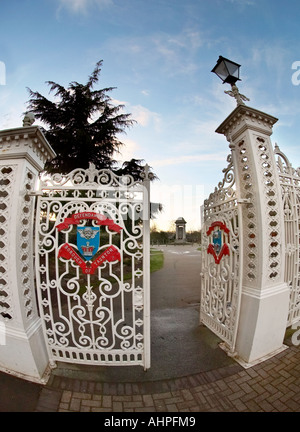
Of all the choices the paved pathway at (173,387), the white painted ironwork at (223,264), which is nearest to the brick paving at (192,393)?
the paved pathway at (173,387)

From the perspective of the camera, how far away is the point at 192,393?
2385mm

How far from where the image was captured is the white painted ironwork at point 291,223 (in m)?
3.44

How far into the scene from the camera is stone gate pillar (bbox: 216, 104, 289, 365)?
2.93 meters

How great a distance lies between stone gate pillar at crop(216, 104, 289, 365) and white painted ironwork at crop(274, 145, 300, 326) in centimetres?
43

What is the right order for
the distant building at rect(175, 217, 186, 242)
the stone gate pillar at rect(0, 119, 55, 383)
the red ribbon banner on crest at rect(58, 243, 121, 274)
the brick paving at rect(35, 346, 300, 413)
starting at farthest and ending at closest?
the distant building at rect(175, 217, 186, 242) < the red ribbon banner on crest at rect(58, 243, 121, 274) < the stone gate pillar at rect(0, 119, 55, 383) < the brick paving at rect(35, 346, 300, 413)

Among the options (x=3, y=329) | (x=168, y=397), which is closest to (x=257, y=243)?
(x=168, y=397)

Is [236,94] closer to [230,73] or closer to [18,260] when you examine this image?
[230,73]

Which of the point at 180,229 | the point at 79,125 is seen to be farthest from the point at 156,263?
the point at 180,229

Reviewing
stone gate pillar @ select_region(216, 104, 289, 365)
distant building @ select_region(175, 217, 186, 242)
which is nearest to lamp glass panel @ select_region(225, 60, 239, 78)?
stone gate pillar @ select_region(216, 104, 289, 365)

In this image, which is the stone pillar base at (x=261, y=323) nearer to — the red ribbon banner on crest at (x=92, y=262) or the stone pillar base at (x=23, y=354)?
the red ribbon banner on crest at (x=92, y=262)

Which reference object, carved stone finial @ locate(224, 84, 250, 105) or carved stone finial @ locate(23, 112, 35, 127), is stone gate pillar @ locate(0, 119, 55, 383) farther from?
carved stone finial @ locate(224, 84, 250, 105)
